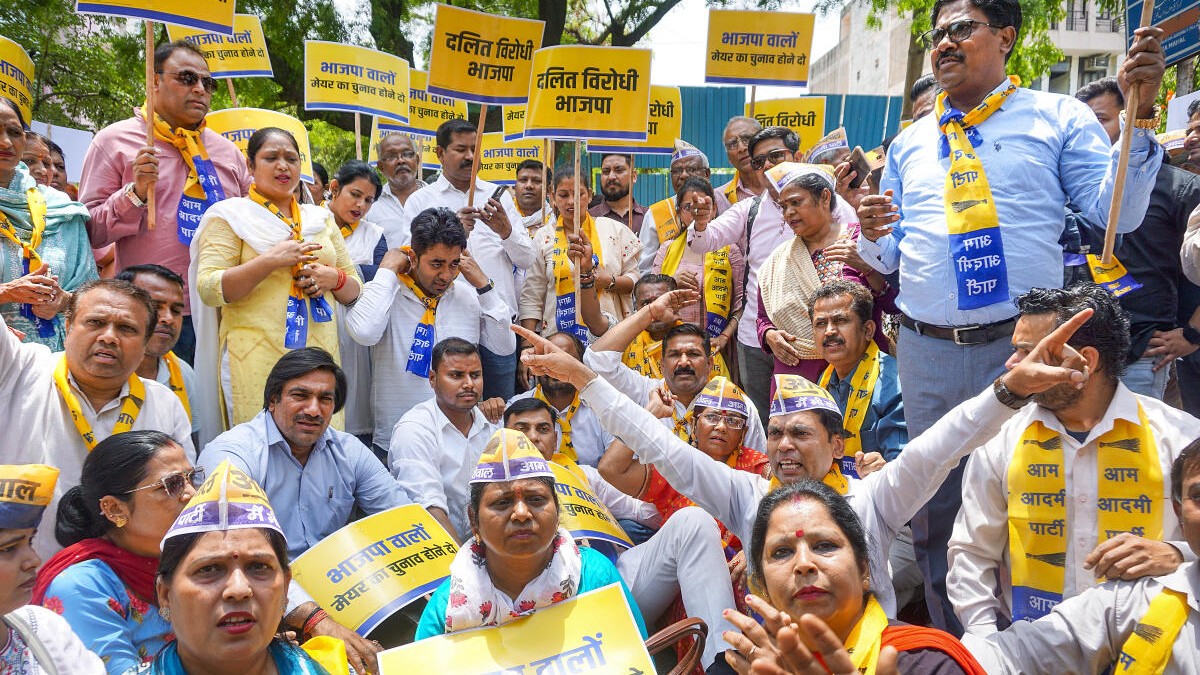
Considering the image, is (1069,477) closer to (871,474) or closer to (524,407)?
(871,474)

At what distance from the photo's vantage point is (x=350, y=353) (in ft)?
20.5

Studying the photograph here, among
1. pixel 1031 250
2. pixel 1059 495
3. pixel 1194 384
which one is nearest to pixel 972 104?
pixel 1031 250

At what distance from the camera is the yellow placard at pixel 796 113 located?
364 inches

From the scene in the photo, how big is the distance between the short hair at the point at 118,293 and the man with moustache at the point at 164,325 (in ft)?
2.11

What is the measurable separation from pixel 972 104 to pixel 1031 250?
2.25ft

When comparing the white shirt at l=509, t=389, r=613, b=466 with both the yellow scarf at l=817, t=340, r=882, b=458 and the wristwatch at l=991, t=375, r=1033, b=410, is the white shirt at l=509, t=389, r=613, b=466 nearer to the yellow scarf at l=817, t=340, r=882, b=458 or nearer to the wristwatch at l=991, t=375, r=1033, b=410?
the yellow scarf at l=817, t=340, r=882, b=458

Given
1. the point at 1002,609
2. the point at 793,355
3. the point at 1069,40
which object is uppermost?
the point at 1069,40

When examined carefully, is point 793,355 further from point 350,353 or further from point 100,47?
point 100,47

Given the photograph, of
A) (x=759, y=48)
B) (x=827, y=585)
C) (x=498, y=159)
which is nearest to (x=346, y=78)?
(x=498, y=159)

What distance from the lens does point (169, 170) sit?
555 centimetres

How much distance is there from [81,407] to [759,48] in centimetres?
623

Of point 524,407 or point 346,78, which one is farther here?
point 346,78

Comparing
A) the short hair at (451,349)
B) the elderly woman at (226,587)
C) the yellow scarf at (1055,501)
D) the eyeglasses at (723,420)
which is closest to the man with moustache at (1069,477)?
the yellow scarf at (1055,501)

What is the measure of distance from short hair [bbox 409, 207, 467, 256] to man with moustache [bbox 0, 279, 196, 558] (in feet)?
6.53
